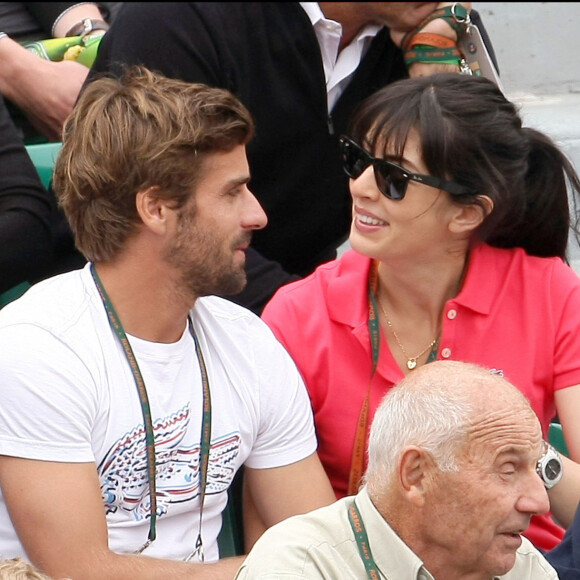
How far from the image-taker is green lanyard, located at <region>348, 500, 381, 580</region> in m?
2.01

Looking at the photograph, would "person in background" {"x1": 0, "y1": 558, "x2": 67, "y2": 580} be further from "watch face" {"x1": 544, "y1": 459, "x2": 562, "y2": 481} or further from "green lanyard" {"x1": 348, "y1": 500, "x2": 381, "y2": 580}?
"watch face" {"x1": 544, "y1": 459, "x2": 562, "y2": 481}

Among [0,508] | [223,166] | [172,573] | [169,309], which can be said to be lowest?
[172,573]

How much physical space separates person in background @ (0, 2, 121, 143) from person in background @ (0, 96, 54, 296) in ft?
0.87

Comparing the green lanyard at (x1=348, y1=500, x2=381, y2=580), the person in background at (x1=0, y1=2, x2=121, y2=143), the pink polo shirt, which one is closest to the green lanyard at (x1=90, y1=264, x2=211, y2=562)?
the pink polo shirt

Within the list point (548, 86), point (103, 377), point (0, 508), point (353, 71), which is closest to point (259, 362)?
point (103, 377)

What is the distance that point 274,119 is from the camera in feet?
11.2

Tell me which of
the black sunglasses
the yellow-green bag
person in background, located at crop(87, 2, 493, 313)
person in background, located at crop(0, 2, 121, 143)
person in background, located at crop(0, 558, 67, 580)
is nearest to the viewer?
person in background, located at crop(0, 558, 67, 580)

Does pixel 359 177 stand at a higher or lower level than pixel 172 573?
higher

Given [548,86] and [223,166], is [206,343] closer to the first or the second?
[223,166]

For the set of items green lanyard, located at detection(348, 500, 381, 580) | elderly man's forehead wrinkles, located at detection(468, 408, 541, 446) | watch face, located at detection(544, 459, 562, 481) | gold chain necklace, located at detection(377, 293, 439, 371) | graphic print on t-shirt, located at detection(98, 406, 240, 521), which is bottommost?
watch face, located at detection(544, 459, 562, 481)

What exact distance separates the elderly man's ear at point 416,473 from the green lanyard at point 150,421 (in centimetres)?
57

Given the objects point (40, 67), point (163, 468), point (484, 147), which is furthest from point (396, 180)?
point (40, 67)

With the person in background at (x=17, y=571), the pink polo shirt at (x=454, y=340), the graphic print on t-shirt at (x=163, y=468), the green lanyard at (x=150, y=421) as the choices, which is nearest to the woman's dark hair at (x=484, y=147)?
the pink polo shirt at (x=454, y=340)

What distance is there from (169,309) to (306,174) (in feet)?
3.76
